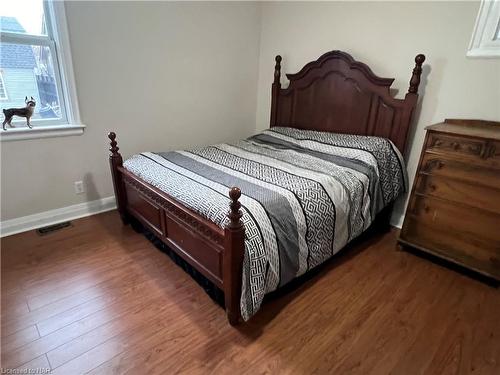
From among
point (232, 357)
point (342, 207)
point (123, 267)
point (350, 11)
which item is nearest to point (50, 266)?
point (123, 267)

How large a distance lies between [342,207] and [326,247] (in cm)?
28

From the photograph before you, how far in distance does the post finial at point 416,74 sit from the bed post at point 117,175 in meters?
2.33

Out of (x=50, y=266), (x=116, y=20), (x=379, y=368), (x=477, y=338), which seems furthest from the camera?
(x=116, y=20)

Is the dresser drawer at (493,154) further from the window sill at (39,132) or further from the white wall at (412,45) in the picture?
the window sill at (39,132)

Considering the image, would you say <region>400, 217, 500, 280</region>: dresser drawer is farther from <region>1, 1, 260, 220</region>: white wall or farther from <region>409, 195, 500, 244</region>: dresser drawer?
<region>1, 1, 260, 220</region>: white wall

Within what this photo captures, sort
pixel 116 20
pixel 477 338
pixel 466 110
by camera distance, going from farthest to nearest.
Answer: pixel 116 20, pixel 466 110, pixel 477 338

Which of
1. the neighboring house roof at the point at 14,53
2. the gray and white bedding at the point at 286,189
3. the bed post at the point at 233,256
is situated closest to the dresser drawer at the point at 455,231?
the gray and white bedding at the point at 286,189

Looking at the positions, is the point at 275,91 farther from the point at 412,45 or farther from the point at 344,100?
the point at 412,45

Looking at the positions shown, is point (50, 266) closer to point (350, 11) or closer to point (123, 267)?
point (123, 267)

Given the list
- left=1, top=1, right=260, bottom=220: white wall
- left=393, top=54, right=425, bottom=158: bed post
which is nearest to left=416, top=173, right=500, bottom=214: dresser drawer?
left=393, top=54, right=425, bottom=158: bed post

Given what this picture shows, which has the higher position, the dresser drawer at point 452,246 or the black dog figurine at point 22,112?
the black dog figurine at point 22,112

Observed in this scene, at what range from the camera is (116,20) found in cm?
244

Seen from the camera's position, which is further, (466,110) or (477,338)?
(466,110)

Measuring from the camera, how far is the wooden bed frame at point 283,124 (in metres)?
1.50
